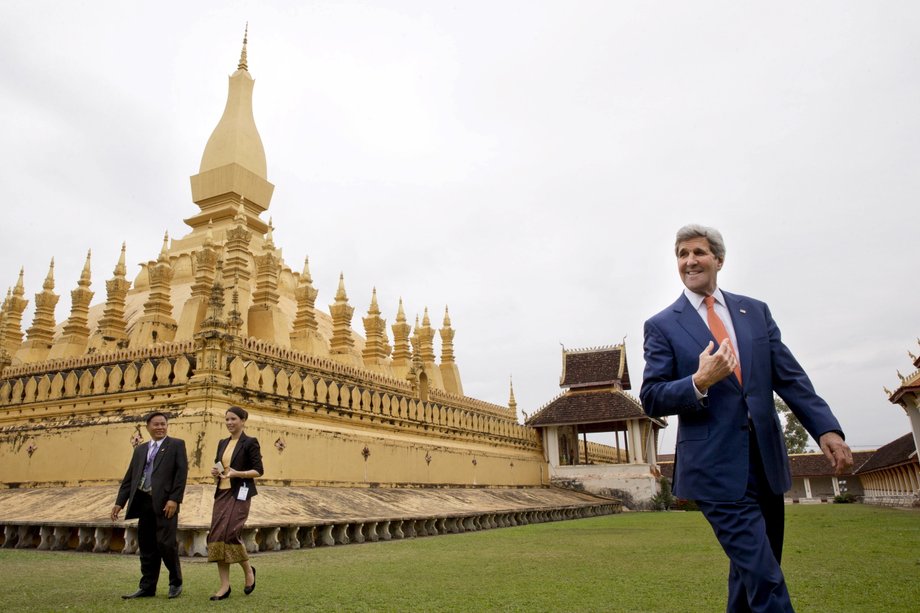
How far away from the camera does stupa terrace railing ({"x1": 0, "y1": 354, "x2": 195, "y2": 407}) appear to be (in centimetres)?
1197

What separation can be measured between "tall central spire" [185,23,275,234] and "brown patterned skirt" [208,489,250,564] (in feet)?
65.6

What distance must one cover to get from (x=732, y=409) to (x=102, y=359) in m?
14.2

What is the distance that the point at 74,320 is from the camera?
19.9 m

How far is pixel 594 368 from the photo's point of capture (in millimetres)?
29656

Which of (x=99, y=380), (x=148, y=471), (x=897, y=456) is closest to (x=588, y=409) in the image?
(x=897, y=456)

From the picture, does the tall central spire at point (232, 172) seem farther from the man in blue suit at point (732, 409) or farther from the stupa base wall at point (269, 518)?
the man in blue suit at point (732, 409)

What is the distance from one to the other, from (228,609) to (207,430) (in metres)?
6.43

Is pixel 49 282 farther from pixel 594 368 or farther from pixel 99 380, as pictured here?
pixel 594 368

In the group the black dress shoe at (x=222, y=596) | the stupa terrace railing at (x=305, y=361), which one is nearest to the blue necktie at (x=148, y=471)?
the black dress shoe at (x=222, y=596)

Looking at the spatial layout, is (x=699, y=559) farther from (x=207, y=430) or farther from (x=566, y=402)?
(x=566, y=402)

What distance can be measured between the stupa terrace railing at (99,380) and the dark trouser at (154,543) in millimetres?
5913

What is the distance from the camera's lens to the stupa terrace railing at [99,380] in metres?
12.0

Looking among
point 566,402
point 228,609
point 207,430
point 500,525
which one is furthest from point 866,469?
point 228,609

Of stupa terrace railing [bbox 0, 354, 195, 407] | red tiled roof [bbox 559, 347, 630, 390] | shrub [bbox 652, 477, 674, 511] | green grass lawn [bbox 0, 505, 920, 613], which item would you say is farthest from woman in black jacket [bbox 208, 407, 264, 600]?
red tiled roof [bbox 559, 347, 630, 390]
